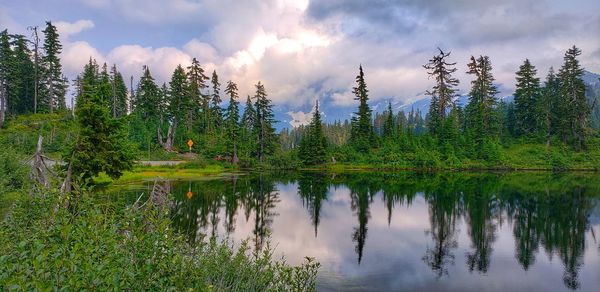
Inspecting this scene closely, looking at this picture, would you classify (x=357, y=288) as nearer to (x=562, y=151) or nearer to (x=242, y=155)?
(x=242, y=155)

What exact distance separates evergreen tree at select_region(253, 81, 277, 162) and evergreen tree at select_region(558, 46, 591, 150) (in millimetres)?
59619

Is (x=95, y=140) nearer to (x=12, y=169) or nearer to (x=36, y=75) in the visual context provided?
(x=12, y=169)

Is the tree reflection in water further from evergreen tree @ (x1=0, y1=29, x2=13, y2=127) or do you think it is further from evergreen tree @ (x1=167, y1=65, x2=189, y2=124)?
evergreen tree @ (x1=0, y1=29, x2=13, y2=127)

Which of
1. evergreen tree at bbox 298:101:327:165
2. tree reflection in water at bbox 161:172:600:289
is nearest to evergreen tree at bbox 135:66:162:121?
evergreen tree at bbox 298:101:327:165

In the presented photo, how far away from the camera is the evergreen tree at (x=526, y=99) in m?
82.9

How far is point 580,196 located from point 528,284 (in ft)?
93.4

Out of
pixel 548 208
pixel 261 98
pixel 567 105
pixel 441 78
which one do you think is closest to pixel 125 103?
pixel 261 98

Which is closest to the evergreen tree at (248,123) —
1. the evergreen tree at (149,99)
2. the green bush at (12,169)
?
the evergreen tree at (149,99)

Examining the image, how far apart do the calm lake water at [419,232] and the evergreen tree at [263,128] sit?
139ft

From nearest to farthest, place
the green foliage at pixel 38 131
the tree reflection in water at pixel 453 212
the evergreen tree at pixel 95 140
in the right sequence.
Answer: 1. the evergreen tree at pixel 95 140
2. the tree reflection in water at pixel 453 212
3. the green foliage at pixel 38 131

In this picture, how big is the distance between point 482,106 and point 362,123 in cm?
2521

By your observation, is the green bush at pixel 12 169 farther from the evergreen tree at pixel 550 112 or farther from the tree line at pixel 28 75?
the evergreen tree at pixel 550 112

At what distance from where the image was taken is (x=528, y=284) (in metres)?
15.0

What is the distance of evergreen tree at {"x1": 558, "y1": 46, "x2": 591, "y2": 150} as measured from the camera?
249 ft
